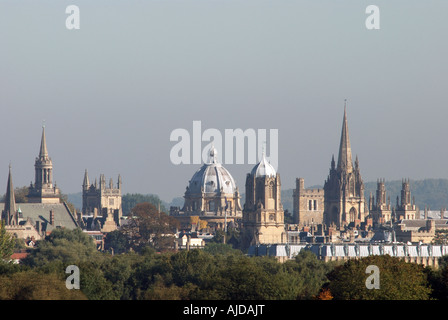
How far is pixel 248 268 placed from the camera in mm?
83062

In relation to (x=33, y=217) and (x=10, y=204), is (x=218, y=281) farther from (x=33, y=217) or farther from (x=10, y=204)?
(x=33, y=217)

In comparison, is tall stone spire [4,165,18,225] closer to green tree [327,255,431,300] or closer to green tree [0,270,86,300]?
green tree [0,270,86,300]

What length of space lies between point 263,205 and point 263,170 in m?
3.92

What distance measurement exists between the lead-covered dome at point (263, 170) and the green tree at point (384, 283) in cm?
9166

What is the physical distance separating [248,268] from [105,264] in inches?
893

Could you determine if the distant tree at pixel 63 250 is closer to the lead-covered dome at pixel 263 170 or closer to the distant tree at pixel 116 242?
the distant tree at pixel 116 242

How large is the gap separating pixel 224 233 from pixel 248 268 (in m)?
97.4

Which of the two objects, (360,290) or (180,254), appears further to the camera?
(180,254)

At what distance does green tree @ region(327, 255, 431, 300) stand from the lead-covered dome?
91658mm

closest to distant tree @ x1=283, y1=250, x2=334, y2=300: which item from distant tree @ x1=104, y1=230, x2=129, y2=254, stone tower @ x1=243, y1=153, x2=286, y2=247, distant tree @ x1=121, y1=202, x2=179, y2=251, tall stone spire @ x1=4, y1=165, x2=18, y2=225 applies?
stone tower @ x1=243, y1=153, x2=286, y2=247
